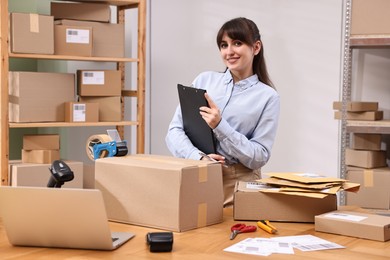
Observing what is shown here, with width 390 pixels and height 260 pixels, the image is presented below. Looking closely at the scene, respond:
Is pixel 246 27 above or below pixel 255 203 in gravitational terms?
above

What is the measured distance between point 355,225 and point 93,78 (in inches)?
95.7

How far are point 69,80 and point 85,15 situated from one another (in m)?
0.43

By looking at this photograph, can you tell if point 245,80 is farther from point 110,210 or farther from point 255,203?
point 110,210

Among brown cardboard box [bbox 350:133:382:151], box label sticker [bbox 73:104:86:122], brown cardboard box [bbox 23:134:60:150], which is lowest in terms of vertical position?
brown cardboard box [bbox 23:134:60:150]

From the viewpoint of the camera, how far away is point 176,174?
1506 millimetres

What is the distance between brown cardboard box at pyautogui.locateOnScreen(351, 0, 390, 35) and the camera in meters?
2.92

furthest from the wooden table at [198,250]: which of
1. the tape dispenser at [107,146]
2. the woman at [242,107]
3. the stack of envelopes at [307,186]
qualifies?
the woman at [242,107]

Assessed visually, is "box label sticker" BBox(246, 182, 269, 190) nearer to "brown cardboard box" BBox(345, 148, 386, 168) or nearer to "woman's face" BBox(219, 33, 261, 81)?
"woman's face" BBox(219, 33, 261, 81)

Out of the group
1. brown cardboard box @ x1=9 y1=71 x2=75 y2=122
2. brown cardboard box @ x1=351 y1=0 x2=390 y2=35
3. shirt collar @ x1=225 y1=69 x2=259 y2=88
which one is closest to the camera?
shirt collar @ x1=225 y1=69 x2=259 y2=88

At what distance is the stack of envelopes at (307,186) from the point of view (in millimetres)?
1650

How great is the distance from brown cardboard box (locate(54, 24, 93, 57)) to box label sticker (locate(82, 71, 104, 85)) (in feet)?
0.39

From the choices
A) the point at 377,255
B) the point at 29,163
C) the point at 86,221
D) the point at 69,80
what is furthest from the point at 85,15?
the point at 377,255

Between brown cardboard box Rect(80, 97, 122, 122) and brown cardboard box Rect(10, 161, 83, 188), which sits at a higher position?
brown cardboard box Rect(80, 97, 122, 122)

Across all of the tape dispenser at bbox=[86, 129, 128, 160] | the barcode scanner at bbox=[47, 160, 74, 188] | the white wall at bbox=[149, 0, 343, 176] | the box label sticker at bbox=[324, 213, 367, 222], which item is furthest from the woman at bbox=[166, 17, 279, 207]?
the white wall at bbox=[149, 0, 343, 176]
